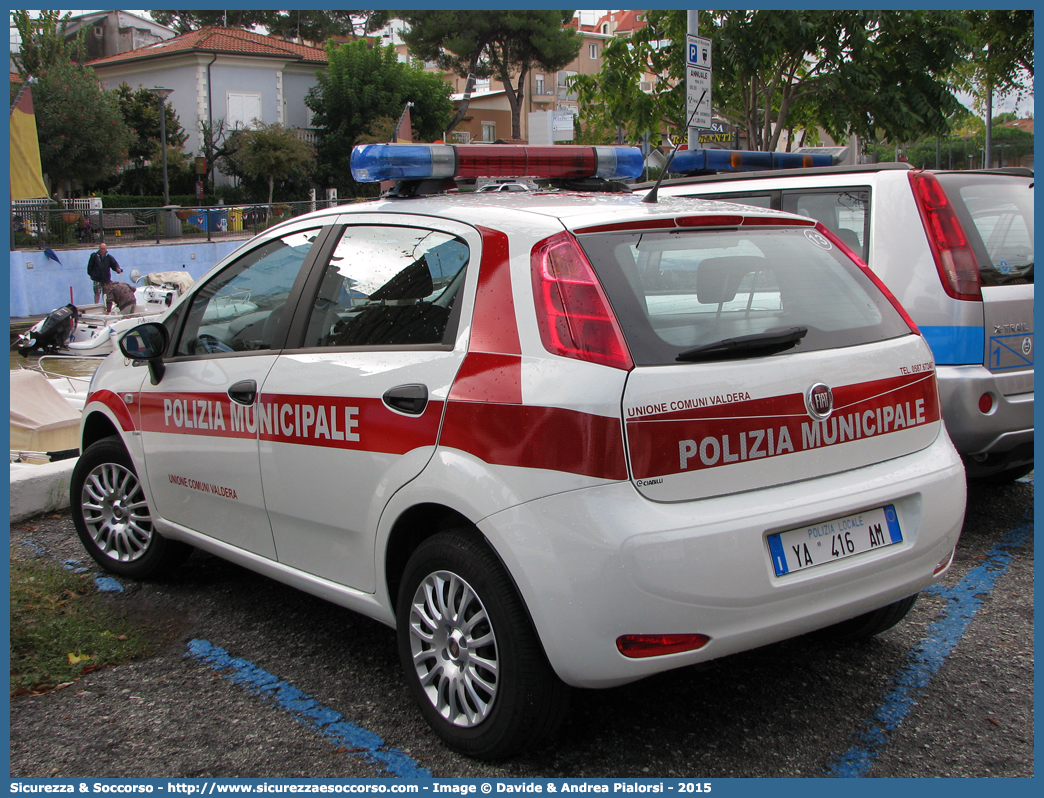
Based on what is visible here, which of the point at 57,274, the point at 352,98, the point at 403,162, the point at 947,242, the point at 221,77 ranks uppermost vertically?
the point at 221,77

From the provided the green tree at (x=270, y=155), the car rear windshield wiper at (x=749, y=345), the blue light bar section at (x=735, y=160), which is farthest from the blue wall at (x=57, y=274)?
the green tree at (x=270, y=155)

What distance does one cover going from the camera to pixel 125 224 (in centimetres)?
2925

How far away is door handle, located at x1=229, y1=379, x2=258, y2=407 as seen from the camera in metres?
3.57

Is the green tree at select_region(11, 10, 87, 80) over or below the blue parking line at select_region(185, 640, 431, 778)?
over

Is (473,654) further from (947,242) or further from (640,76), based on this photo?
(640,76)

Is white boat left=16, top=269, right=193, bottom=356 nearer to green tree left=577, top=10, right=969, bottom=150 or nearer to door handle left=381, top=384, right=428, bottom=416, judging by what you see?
green tree left=577, top=10, right=969, bottom=150

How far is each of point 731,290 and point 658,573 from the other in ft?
3.11

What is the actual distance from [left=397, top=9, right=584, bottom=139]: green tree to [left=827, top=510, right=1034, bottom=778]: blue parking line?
193ft

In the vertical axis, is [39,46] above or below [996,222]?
above

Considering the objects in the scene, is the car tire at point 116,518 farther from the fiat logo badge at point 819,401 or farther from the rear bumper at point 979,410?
the rear bumper at point 979,410

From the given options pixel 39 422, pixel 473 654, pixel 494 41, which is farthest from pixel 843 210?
pixel 494 41

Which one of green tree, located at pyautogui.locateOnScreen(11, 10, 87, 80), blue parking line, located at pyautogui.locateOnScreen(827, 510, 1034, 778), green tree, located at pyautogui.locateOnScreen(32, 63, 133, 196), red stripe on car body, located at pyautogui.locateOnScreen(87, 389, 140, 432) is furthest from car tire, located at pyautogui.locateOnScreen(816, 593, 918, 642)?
green tree, located at pyautogui.locateOnScreen(11, 10, 87, 80)

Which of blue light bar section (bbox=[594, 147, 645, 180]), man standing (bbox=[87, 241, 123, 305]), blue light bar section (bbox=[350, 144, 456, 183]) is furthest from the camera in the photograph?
man standing (bbox=[87, 241, 123, 305])

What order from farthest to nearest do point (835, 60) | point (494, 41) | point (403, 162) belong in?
point (494, 41) < point (835, 60) < point (403, 162)
